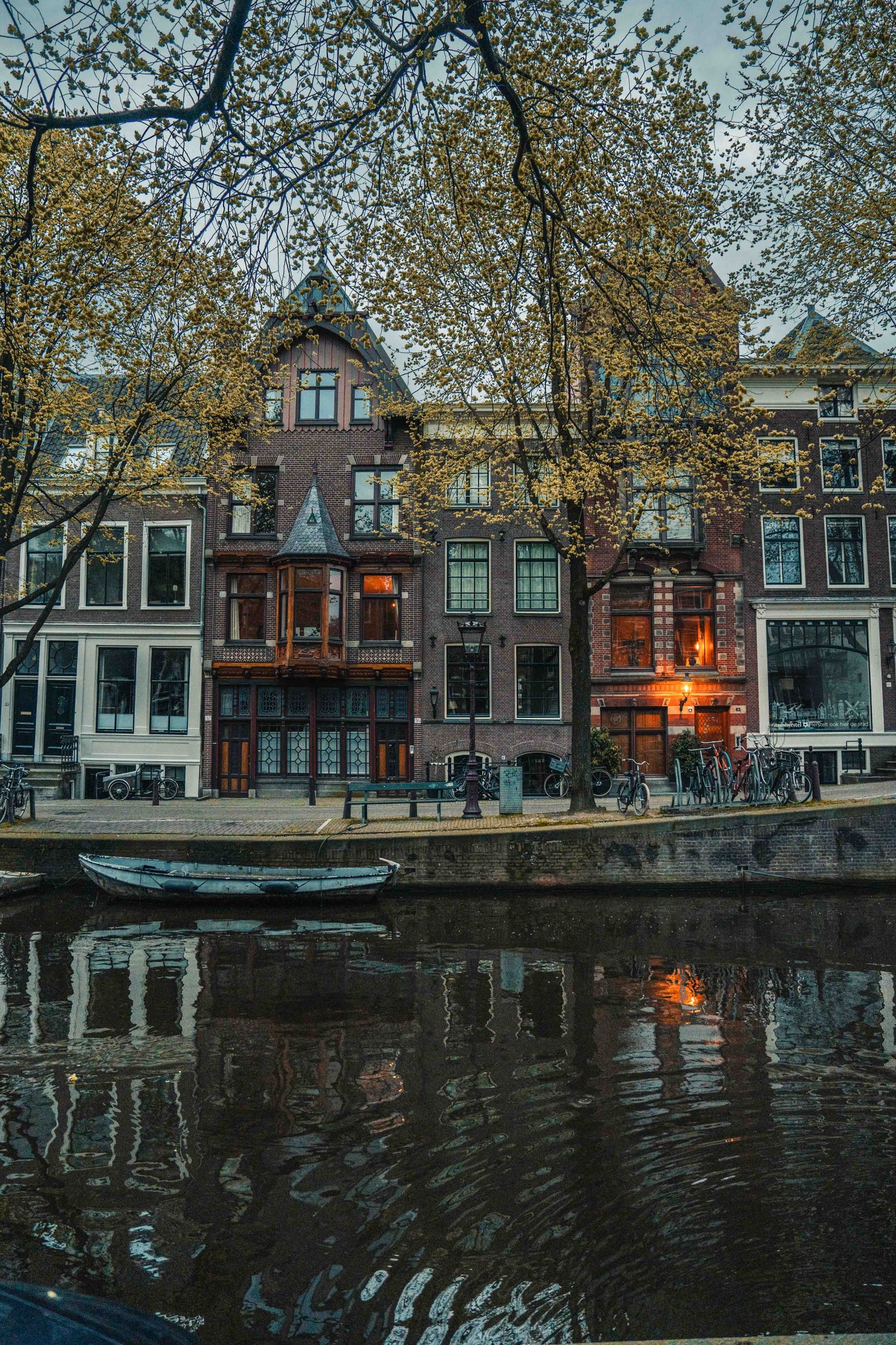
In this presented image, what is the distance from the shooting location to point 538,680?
81.8 feet

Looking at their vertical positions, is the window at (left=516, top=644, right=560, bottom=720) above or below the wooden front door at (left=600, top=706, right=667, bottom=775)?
above

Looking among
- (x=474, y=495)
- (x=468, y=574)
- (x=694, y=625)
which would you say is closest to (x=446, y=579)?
(x=468, y=574)

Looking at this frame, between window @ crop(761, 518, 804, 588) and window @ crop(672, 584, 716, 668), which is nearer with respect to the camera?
window @ crop(672, 584, 716, 668)

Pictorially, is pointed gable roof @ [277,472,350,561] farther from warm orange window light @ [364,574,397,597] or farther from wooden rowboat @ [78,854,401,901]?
wooden rowboat @ [78,854,401,901]

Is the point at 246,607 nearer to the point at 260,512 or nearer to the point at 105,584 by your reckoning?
the point at 260,512

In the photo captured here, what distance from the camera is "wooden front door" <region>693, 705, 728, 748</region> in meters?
24.6

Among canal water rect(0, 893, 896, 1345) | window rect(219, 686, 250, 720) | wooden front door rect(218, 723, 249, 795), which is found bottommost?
canal water rect(0, 893, 896, 1345)

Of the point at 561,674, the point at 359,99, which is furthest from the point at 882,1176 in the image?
the point at 561,674

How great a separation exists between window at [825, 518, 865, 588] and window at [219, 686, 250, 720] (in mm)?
17450

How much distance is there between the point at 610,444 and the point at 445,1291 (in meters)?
15.4

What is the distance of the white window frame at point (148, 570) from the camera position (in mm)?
25172

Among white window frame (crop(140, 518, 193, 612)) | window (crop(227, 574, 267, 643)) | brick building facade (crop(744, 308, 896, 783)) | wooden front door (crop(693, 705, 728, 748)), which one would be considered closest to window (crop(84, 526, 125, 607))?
white window frame (crop(140, 518, 193, 612))

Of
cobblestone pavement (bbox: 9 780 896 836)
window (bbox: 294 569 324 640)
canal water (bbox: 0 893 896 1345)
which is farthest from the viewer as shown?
window (bbox: 294 569 324 640)

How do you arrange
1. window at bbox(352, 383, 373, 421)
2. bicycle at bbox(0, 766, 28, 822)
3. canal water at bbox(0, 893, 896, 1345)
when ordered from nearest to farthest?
canal water at bbox(0, 893, 896, 1345) < bicycle at bbox(0, 766, 28, 822) < window at bbox(352, 383, 373, 421)
